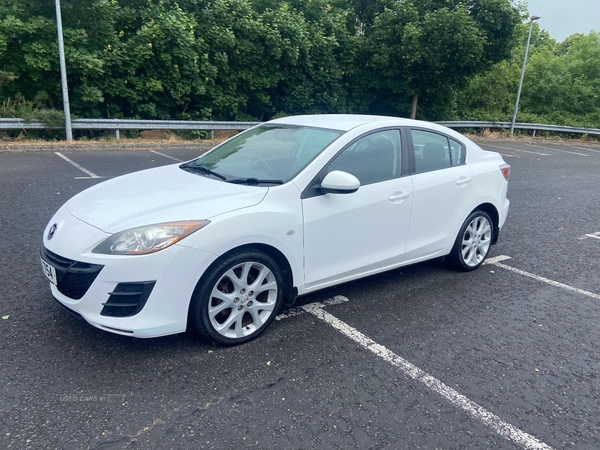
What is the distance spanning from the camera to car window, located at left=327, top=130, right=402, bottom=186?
393cm

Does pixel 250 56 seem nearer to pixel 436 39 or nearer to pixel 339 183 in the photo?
pixel 436 39

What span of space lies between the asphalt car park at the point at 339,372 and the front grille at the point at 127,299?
15.0 inches

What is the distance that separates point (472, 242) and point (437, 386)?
2.34 m

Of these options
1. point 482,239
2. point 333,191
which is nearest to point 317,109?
point 482,239

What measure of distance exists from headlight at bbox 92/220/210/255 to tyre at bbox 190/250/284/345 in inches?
12.5

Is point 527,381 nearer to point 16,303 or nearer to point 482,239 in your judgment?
point 482,239

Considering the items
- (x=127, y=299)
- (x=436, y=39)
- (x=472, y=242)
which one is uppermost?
(x=436, y=39)

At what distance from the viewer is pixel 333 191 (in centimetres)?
357

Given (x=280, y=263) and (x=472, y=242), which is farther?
(x=472, y=242)

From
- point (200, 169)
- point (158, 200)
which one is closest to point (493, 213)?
point (200, 169)

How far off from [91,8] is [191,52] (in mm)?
2929

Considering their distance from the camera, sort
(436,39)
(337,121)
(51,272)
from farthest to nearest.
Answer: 1. (436,39)
2. (337,121)
3. (51,272)

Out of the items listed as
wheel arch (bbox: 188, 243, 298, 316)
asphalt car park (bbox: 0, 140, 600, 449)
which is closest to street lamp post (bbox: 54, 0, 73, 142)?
asphalt car park (bbox: 0, 140, 600, 449)

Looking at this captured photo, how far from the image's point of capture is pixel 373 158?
414 cm
